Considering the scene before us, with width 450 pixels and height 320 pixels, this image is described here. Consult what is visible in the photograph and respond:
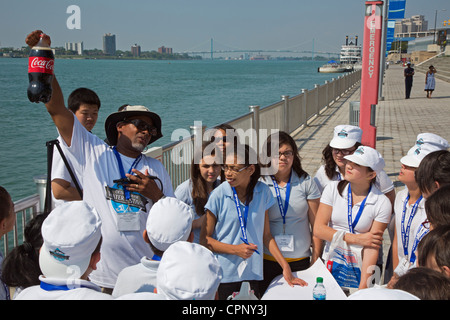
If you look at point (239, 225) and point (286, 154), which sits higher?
point (286, 154)

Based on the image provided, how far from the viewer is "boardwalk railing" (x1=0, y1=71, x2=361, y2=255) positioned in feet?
11.6

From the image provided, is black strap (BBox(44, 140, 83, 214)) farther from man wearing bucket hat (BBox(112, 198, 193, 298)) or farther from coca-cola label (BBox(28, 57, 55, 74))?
man wearing bucket hat (BBox(112, 198, 193, 298))

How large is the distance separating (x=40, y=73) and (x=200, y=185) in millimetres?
1529

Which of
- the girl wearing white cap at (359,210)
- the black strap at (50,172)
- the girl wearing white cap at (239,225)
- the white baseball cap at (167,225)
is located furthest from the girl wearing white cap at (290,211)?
the black strap at (50,172)

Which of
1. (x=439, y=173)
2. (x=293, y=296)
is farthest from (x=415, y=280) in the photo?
(x=439, y=173)

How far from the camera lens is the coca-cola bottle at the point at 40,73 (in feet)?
7.61

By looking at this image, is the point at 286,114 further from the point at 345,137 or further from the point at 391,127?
the point at 345,137

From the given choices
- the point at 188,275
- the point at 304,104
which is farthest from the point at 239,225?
the point at 304,104

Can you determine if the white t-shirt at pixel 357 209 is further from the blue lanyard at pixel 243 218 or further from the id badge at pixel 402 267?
the blue lanyard at pixel 243 218

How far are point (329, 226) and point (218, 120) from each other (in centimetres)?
3177

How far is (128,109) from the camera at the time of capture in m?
2.99

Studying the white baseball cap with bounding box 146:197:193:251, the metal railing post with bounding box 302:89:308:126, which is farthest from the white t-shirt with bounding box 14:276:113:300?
the metal railing post with bounding box 302:89:308:126

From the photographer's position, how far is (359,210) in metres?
3.21

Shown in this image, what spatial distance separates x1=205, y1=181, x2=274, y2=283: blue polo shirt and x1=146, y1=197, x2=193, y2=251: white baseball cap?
87 centimetres
